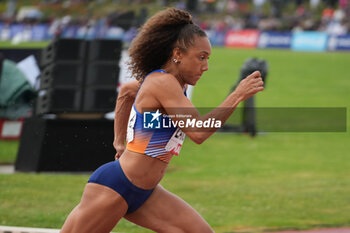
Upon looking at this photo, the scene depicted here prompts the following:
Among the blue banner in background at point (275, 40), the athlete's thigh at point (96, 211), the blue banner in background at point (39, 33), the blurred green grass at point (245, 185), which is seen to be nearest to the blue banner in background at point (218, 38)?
the blue banner in background at point (275, 40)

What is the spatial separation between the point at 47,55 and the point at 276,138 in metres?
6.42

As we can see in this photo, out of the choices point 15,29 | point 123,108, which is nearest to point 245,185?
point 123,108

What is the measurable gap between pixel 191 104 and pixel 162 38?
49 cm

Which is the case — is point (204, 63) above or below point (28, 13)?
above

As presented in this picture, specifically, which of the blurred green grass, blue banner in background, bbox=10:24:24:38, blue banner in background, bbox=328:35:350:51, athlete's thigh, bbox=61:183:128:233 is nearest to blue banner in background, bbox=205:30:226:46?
blue banner in background, bbox=328:35:350:51

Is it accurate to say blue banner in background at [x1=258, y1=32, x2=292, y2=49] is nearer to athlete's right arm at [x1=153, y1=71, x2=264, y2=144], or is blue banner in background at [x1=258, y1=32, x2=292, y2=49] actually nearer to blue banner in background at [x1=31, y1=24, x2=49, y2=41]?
blue banner in background at [x1=31, y1=24, x2=49, y2=41]

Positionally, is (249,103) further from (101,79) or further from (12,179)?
(12,179)

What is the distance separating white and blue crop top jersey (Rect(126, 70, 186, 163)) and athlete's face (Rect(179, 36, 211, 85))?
0.14 metres

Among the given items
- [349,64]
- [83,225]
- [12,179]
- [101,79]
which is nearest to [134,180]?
[83,225]

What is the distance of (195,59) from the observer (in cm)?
357

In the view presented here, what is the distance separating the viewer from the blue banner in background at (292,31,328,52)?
40.1 metres

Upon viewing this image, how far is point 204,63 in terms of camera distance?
3592 mm

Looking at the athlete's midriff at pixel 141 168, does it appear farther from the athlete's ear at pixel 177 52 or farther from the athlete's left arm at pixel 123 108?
the athlete's ear at pixel 177 52

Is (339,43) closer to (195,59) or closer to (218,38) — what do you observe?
(218,38)
